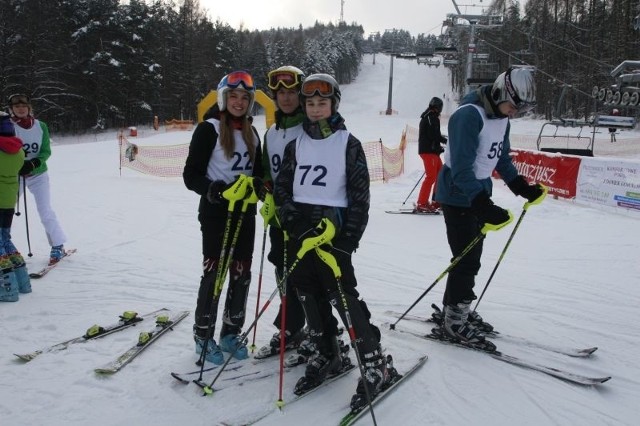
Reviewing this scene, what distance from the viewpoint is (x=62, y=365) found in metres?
3.28

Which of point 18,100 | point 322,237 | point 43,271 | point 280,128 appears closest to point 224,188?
point 280,128

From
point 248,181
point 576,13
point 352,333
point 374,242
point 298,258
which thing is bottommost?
point 374,242

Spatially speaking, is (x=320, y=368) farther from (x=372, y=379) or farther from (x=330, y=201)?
(x=330, y=201)

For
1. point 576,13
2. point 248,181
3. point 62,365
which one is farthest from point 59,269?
point 576,13

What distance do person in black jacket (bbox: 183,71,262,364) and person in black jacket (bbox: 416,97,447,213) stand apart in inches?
228

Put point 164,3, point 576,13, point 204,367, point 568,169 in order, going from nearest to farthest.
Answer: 1. point 204,367
2. point 568,169
3. point 576,13
4. point 164,3

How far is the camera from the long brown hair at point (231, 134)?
313 cm

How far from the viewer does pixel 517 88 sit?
3.11m

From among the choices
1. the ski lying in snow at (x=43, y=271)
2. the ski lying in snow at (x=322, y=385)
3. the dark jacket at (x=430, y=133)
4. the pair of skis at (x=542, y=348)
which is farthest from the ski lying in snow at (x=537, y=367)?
the dark jacket at (x=430, y=133)

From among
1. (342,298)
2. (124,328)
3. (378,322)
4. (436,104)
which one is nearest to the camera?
(342,298)

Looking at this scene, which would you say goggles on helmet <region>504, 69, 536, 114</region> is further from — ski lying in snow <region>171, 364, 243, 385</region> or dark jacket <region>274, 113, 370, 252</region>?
ski lying in snow <region>171, 364, 243, 385</region>

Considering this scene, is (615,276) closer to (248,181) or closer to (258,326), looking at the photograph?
(258,326)

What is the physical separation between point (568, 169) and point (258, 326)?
29.0 ft

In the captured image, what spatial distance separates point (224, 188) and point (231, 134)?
16.3 inches
